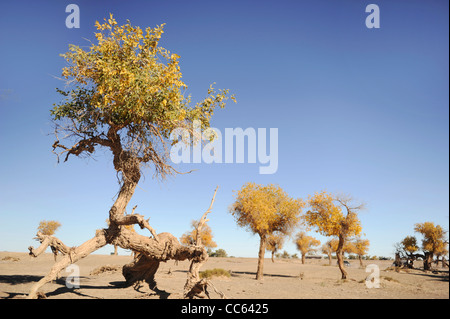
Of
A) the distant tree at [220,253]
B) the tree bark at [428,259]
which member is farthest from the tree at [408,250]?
the distant tree at [220,253]

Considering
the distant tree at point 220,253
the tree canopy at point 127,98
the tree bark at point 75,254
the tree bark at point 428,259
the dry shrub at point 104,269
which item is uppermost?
the tree canopy at point 127,98

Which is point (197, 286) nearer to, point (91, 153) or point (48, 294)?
point (48, 294)

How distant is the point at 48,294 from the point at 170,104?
922 centimetres

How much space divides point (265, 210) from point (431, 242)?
37.7 meters

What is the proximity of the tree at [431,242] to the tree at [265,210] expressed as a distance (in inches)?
1274

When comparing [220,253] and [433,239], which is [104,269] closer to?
[433,239]

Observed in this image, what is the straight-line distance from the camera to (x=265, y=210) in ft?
86.8

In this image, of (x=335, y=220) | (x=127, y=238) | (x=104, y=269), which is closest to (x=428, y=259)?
(x=335, y=220)

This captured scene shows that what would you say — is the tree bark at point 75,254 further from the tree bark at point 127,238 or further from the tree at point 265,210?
the tree at point 265,210

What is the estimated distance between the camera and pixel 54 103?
12727 millimetres

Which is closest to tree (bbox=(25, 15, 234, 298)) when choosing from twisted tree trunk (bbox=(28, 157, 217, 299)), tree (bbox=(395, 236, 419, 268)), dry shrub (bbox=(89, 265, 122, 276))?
twisted tree trunk (bbox=(28, 157, 217, 299))

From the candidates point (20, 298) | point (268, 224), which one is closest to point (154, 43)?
point (20, 298)

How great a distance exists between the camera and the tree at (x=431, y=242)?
151 feet
